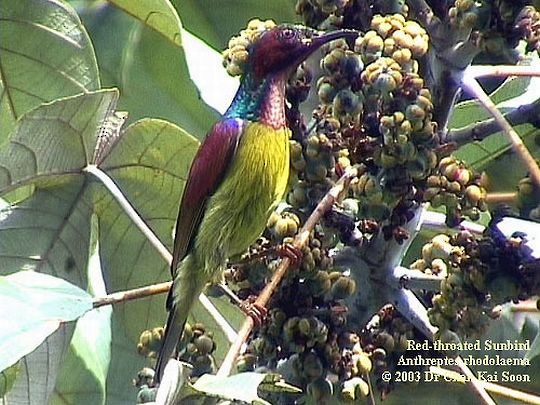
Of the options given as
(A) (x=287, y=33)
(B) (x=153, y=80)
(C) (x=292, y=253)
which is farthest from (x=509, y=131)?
(B) (x=153, y=80)

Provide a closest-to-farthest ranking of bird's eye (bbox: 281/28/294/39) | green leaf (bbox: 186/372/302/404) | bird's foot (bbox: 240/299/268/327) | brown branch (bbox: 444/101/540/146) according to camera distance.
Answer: green leaf (bbox: 186/372/302/404) < bird's foot (bbox: 240/299/268/327) < brown branch (bbox: 444/101/540/146) < bird's eye (bbox: 281/28/294/39)

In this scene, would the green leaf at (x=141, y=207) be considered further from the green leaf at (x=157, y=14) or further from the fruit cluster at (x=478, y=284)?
the fruit cluster at (x=478, y=284)

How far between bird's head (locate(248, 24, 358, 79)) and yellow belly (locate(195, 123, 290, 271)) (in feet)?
0.35

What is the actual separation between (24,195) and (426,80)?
775 mm

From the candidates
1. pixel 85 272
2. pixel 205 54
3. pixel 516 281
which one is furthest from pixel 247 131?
pixel 516 281

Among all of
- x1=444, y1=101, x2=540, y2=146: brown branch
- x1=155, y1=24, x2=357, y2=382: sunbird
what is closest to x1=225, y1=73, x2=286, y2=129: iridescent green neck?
x1=155, y1=24, x2=357, y2=382: sunbird

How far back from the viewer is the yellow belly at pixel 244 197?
75.0 inches

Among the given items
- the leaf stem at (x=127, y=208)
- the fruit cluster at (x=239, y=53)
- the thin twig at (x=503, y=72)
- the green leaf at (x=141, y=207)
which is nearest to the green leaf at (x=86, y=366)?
the green leaf at (x=141, y=207)

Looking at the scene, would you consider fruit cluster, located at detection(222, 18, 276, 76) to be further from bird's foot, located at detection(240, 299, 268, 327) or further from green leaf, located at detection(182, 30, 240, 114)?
bird's foot, located at detection(240, 299, 268, 327)

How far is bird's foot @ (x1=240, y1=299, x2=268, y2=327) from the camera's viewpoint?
140cm

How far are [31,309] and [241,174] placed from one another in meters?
0.66

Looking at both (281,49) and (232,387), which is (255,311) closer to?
(232,387)

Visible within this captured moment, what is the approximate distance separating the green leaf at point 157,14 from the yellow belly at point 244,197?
0.22m

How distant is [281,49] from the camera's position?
190 cm
